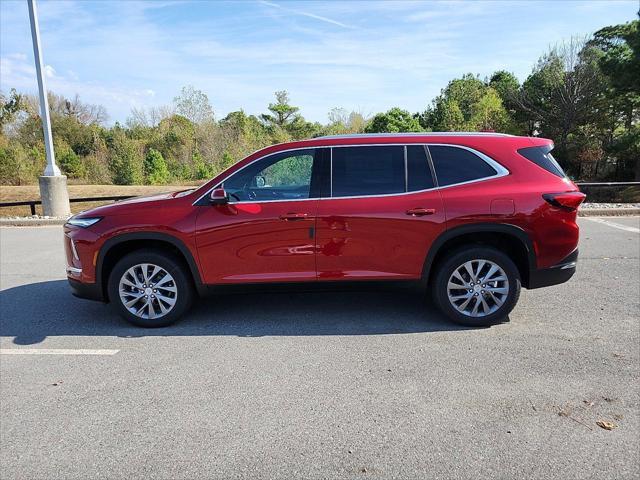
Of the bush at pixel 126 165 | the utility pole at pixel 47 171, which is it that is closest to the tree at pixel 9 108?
the bush at pixel 126 165

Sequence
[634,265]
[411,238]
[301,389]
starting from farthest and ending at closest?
[634,265]
[411,238]
[301,389]

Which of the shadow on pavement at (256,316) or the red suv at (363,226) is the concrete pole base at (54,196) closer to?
the shadow on pavement at (256,316)

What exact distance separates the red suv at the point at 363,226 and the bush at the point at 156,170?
2259 centimetres

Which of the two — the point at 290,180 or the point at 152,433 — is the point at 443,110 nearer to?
the point at 290,180

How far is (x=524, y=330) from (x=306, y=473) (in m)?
2.87

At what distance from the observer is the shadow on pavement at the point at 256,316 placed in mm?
4691

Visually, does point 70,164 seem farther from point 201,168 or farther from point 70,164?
point 201,168

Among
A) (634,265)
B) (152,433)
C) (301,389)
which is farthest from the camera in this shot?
(634,265)

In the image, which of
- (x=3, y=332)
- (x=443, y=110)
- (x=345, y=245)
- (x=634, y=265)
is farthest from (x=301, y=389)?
(x=443, y=110)

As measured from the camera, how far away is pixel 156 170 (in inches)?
1036

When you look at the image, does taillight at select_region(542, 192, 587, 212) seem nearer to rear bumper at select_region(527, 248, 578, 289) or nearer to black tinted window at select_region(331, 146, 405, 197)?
rear bumper at select_region(527, 248, 578, 289)

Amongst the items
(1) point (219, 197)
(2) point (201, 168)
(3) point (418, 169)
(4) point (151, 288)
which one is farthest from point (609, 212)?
(2) point (201, 168)

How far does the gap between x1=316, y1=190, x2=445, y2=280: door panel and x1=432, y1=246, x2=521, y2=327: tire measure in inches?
11.5

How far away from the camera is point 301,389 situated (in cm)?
352
